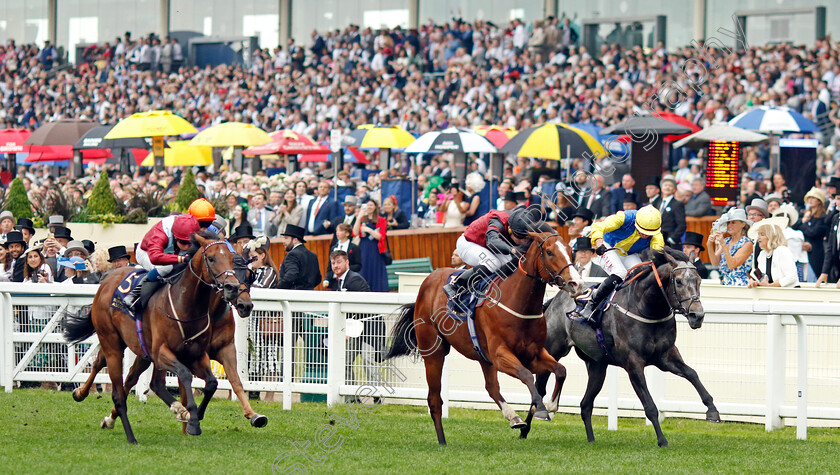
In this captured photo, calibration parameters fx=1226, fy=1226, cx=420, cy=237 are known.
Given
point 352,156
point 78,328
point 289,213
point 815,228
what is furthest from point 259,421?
point 352,156

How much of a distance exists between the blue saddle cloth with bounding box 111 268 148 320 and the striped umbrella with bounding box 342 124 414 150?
1052 cm

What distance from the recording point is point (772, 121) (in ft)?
50.4

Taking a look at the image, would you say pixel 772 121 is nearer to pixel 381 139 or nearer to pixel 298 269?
pixel 381 139

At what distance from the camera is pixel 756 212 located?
11.2m

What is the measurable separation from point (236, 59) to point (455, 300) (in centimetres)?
2639

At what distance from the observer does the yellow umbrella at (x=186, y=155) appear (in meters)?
22.7

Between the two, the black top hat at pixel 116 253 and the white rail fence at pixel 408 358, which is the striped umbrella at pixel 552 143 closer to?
the white rail fence at pixel 408 358

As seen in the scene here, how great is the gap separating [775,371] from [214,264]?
388 cm

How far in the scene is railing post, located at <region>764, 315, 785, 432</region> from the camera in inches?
330

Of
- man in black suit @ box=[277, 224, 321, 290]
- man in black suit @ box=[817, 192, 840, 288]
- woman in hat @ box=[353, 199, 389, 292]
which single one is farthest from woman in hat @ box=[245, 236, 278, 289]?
man in black suit @ box=[817, 192, 840, 288]

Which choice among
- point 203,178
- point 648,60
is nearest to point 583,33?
point 648,60

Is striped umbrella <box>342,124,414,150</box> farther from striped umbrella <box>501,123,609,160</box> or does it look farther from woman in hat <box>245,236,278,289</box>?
woman in hat <box>245,236,278,289</box>

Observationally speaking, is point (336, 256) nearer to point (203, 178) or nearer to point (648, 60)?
point (203, 178)

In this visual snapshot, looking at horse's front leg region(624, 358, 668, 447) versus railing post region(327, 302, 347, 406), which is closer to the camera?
horse's front leg region(624, 358, 668, 447)
